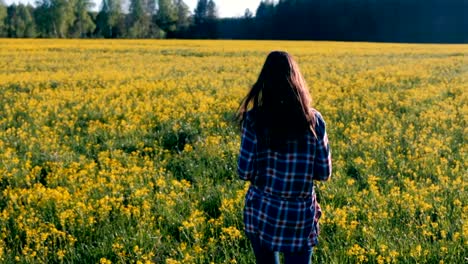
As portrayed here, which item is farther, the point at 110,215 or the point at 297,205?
the point at 110,215

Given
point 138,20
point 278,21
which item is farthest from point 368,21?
point 138,20

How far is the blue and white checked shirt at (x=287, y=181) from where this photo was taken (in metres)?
2.62

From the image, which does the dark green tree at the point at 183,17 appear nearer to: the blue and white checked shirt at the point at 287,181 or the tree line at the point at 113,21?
the tree line at the point at 113,21

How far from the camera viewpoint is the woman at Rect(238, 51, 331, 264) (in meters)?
2.51

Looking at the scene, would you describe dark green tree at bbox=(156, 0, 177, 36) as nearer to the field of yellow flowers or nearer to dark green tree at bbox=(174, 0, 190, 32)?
dark green tree at bbox=(174, 0, 190, 32)

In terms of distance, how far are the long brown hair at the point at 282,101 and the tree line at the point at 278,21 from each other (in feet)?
227

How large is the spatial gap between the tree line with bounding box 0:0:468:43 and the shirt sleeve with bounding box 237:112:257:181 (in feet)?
227

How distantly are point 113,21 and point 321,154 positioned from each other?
7551 centimetres

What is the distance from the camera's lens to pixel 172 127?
7.91m

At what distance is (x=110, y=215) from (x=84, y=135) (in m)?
3.52

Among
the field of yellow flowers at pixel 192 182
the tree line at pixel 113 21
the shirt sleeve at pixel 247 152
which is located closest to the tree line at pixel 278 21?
the tree line at pixel 113 21

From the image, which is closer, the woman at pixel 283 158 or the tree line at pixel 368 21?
the woman at pixel 283 158

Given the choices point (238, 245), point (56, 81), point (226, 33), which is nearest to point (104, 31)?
point (226, 33)

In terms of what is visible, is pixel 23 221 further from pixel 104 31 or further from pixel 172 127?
pixel 104 31
